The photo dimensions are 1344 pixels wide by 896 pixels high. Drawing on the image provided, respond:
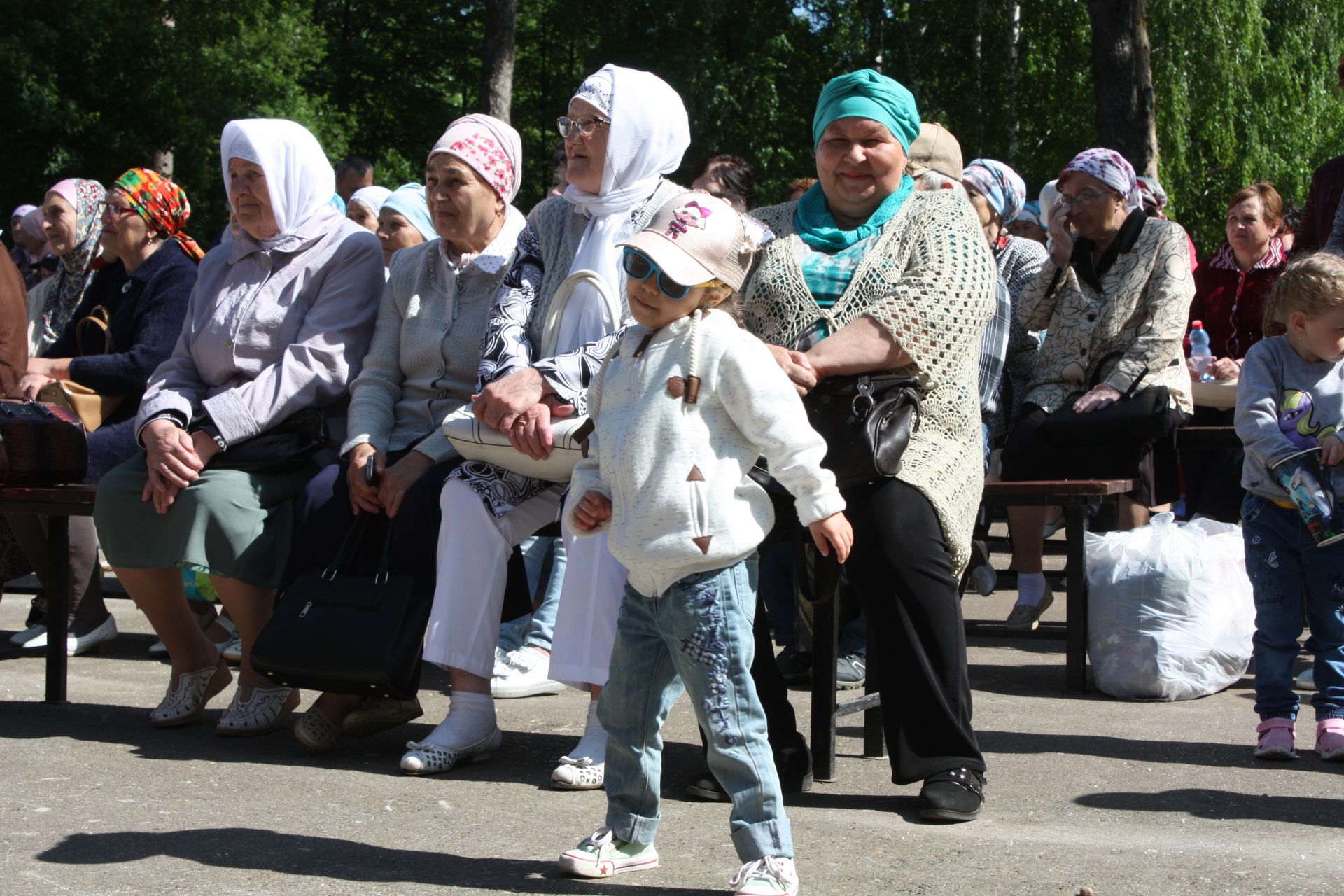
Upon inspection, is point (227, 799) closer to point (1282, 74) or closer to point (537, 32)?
point (1282, 74)

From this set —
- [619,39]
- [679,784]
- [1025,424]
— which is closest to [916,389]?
[679,784]

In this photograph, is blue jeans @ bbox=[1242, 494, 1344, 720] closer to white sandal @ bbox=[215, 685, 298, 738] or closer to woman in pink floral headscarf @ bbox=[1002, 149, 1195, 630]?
woman in pink floral headscarf @ bbox=[1002, 149, 1195, 630]

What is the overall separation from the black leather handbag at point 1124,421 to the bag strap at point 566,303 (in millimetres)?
2338

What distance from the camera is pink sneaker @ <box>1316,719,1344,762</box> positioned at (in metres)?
4.19

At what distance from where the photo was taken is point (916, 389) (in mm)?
3881

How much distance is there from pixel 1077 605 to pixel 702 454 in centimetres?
269

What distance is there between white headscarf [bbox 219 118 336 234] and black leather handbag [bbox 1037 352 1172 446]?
2.97 metres

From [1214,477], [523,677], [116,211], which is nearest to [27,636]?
[116,211]

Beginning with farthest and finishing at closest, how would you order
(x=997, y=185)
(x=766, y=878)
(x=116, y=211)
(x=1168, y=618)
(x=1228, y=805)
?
(x=997, y=185) < (x=116, y=211) < (x=1168, y=618) < (x=1228, y=805) < (x=766, y=878)

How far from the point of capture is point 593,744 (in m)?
4.02

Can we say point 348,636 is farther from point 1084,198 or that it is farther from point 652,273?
point 1084,198

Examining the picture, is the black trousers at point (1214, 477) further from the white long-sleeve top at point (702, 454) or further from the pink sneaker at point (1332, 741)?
the white long-sleeve top at point (702, 454)

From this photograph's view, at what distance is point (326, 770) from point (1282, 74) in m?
20.8

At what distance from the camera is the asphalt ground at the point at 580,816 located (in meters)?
3.16
